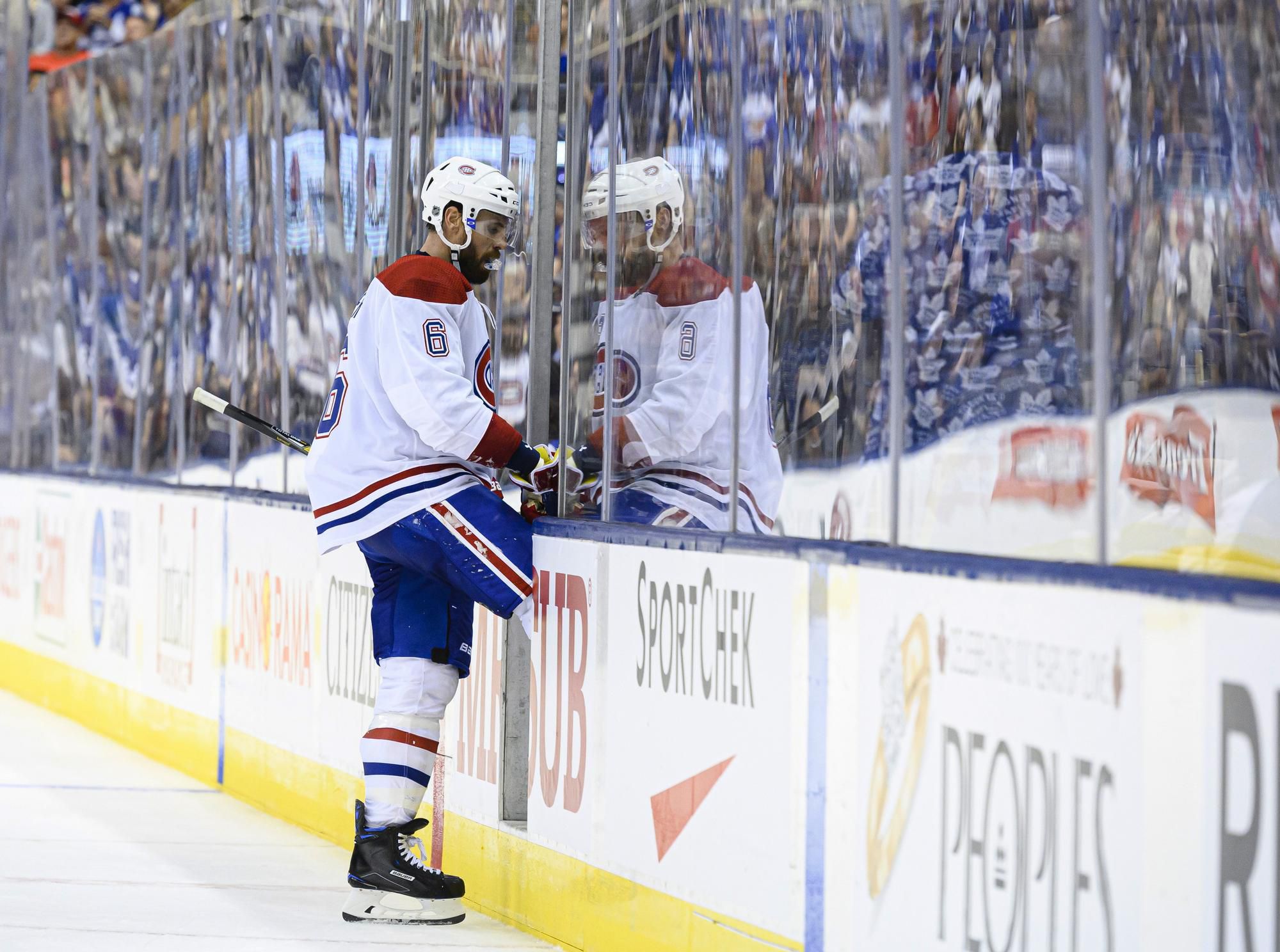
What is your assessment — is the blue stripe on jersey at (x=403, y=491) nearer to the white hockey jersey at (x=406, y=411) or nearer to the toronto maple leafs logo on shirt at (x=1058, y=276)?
the white hockey jersey at (x=406, y=411)

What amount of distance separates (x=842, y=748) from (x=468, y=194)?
5.58 feet

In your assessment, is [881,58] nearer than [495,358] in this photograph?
Yes

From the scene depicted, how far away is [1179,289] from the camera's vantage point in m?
4.09

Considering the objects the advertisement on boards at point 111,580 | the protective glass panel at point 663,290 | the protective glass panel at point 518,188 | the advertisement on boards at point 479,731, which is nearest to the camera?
the protective glass panel at point 663,290

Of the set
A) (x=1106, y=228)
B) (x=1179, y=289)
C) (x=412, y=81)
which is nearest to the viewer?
(x=1106, y=228)

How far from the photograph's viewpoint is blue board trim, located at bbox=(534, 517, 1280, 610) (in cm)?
237

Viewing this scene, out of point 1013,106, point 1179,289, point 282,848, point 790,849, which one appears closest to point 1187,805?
point 790,849

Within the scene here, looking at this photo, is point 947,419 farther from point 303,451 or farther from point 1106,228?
point 303,451

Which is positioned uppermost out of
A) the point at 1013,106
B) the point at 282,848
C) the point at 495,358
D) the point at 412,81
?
the point at 412,81

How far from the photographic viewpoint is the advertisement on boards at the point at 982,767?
252 cm

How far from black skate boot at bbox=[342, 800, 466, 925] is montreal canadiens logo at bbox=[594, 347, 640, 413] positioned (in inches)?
41.2

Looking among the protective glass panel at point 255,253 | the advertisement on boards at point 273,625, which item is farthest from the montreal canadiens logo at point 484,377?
the protective glass panel at point 255,253

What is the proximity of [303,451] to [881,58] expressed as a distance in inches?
84.0

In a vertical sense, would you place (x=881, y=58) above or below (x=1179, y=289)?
above
